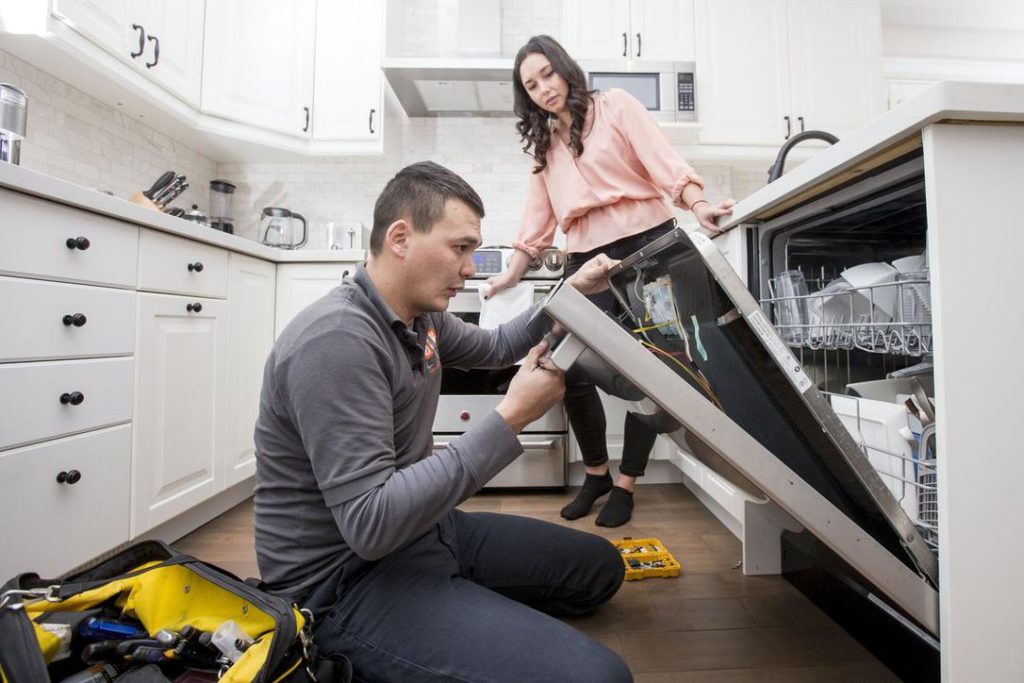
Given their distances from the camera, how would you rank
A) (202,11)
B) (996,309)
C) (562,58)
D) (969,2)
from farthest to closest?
(969,2) → (202,11) → (562,58) → (996,309)

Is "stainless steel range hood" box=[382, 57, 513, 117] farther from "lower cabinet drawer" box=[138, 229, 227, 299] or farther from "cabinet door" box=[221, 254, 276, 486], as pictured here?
"lower cabinet drawer" box=[138, 229, 227, 299]

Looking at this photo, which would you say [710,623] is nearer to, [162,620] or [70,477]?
[162,620]

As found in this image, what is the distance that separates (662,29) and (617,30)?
23 centimetres

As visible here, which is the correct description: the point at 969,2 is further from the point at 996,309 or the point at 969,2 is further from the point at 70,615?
the point at 70,615

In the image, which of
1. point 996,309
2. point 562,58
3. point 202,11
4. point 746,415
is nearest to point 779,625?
point 746,415

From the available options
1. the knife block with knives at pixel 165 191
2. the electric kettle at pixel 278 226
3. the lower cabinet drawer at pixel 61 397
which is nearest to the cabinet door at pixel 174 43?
the knife block with knives at pixel 165 191

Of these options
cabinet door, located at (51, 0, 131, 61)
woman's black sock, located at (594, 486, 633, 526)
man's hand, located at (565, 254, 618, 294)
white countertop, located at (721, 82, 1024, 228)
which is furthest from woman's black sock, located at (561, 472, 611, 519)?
cabinet door, located at (51, 0, 131, 61)

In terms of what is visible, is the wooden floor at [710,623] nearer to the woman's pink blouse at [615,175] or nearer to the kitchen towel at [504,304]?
the kitchen towel at [504,304]

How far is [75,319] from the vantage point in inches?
43.7

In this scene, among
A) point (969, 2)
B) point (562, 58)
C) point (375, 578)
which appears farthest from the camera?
point (969, 2)

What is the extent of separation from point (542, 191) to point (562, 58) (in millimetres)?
404

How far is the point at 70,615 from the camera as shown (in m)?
0.67

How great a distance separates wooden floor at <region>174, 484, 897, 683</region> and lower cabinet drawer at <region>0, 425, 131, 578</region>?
33 centimetres

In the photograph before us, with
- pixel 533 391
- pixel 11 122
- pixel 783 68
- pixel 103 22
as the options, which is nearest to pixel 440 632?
pixel 533 391
